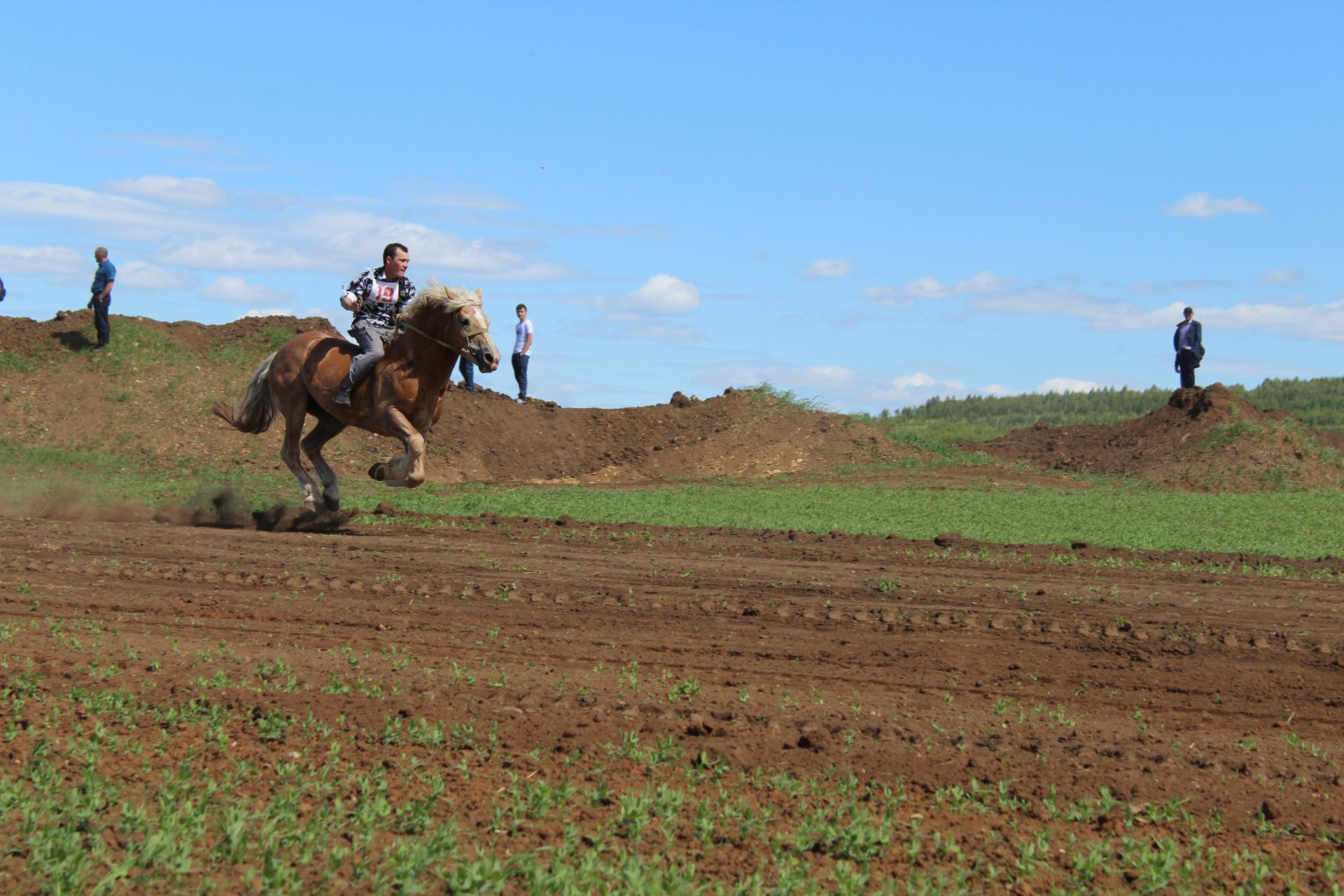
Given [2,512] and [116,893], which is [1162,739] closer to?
[116,893]

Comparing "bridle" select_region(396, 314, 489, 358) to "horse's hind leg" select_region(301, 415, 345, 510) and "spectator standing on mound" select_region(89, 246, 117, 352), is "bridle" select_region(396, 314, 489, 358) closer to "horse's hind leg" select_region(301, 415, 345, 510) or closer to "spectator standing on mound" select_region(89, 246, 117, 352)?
"horse's hind leg" select_region(301, 415, 345, 510)

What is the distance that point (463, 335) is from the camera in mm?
13406

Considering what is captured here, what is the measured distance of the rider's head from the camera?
48.3 ft

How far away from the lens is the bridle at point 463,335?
43.6 feet

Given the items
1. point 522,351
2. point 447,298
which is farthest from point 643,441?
point 447,298

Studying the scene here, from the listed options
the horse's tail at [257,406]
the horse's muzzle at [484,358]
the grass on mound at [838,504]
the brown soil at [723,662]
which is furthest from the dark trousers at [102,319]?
the horse's muzzle at [484,358]

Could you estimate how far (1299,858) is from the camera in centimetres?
518

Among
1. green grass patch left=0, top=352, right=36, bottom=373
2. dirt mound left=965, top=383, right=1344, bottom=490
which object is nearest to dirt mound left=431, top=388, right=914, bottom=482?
dirt mound left=965, top=383, right=1344, bottom=490

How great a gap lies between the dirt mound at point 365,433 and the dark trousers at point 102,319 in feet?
0.73

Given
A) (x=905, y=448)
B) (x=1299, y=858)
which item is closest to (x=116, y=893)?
(x=1299, y=858)

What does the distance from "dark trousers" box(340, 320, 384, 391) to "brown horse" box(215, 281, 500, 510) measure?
81 millimetres

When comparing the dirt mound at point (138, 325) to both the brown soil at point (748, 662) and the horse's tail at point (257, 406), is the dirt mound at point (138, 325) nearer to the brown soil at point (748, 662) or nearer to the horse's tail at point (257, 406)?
the horse's tail at point (257, 406)

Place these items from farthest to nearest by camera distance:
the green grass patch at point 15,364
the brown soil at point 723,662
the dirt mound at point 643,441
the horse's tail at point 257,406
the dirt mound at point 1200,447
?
the green grass patch at point 15,364 < the dirt mound at point 643,441 < the dirt mound at point 1200,447 < the horse's tail at point 257,406 < the brown soil at point 723,662

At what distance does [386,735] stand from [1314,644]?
6.48 m
